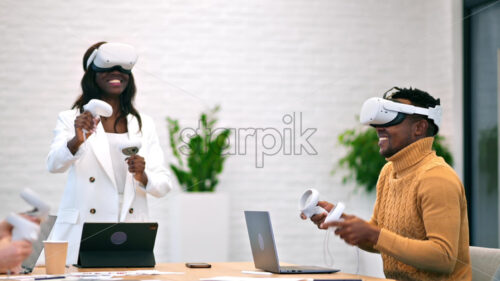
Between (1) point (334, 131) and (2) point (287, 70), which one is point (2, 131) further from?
(2) point (287, 70)

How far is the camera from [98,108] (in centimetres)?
241

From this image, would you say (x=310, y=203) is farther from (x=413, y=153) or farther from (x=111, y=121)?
(x=111, y=121)

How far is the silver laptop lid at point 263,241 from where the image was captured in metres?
2.34

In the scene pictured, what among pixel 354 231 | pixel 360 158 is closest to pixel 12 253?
pixel 354 231

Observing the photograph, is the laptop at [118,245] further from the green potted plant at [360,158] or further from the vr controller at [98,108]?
the green potted plant at [360,158]

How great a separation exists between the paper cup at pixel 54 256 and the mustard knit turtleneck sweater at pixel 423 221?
967 millimetres

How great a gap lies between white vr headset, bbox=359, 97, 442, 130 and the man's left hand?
1.28 feet

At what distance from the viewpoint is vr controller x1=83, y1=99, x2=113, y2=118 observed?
2410 mm

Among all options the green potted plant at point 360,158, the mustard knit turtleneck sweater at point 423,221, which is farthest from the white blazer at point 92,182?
the mustard knit turtleneck sweater at point 423,221

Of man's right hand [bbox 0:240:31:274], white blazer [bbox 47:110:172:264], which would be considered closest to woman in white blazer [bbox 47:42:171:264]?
white blazer [bbox 47:110:172:264]

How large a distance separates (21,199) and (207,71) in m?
3.12

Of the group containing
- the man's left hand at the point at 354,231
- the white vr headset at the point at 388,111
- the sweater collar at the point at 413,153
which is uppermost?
the white vr headset at the point at 388,111

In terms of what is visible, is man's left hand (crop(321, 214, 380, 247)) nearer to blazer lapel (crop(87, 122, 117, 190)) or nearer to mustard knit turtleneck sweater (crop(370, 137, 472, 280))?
mustard knit turtleneck sweater (crop(370, 137, 472, 280))

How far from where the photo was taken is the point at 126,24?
11.8 feet
